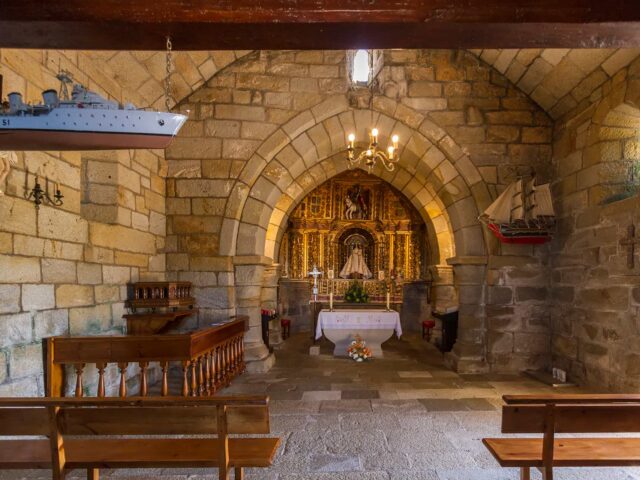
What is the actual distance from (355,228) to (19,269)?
7.61 m

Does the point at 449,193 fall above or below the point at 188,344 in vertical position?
above

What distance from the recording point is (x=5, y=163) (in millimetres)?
2746

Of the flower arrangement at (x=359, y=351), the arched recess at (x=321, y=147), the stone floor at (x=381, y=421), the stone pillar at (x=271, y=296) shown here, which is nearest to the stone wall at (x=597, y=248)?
the stone floor at (x=381, y=421)

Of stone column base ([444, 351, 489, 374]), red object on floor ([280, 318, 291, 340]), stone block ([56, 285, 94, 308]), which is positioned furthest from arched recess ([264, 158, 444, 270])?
stone block ([56, 285, 94, 308])

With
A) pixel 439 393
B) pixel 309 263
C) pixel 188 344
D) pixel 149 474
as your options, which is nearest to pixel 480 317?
pixel 439 393

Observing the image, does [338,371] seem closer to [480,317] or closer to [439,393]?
[439,393]

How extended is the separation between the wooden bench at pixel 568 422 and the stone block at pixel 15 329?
126 inches

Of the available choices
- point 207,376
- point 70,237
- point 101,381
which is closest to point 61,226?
point 70,237

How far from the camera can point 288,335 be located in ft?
26.9

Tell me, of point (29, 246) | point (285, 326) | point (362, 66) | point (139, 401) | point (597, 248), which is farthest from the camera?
point (285, 326)

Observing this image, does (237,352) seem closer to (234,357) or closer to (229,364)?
(234,357)

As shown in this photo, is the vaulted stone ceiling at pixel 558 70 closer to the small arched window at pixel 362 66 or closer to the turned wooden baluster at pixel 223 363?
the small arched window at pixel 362 66

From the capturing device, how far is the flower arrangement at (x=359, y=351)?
581 centimetres

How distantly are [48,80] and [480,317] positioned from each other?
16.9ft
